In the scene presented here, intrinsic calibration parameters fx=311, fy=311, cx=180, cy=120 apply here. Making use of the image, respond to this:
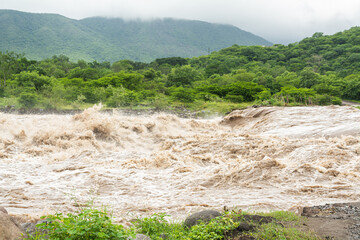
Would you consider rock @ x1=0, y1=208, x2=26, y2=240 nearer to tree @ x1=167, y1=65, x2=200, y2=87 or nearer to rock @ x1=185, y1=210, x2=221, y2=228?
rock @ x1=185, y1=210, x2=221, y2=228

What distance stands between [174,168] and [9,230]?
668cm

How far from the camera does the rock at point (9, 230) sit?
351 cm

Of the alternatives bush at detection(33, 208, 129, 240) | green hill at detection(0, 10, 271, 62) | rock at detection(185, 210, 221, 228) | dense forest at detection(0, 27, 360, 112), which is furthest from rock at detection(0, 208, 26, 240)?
green hill at detection(0, 10, 271, 62)

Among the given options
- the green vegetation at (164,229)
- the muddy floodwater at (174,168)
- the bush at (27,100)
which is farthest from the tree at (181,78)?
the green vegetation at (164,229)

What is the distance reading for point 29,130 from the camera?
15.7m

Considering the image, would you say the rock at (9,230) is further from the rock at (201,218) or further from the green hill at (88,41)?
the green hill at (88,41)

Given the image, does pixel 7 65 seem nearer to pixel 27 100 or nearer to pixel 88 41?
pixel 27 100

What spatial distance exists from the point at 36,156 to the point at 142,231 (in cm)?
902

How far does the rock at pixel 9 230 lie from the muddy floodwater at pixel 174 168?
1990 mm

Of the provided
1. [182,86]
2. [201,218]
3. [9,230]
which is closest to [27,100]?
[182,86]

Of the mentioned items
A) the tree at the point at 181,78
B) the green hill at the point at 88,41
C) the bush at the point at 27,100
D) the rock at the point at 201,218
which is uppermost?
the green hill at the point at 88,41

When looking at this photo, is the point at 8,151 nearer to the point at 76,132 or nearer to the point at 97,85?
the point at 76,132

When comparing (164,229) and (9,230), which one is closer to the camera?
(9,230)

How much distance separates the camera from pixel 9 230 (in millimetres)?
3604
